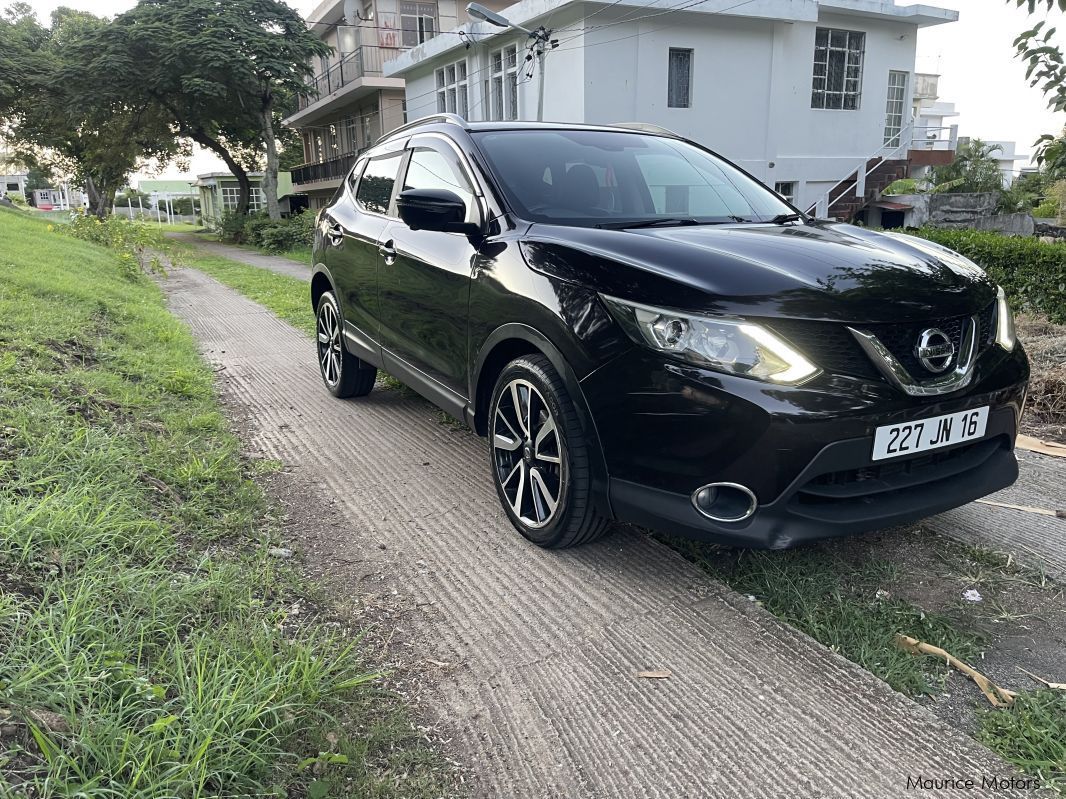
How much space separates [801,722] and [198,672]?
168cm

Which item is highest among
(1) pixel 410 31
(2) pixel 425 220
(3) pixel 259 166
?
(1) pixel 410 31

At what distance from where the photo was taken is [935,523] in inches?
137

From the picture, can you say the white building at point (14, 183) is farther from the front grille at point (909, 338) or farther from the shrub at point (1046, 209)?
the front grille at point (909, 338)

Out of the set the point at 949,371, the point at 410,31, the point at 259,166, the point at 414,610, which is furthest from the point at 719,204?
the point at 259,166

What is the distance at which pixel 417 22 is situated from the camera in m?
30.8

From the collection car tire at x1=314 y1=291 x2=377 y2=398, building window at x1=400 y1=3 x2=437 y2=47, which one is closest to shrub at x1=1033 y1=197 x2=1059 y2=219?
building window at x1=400 y1=3 x2=437 y2=47

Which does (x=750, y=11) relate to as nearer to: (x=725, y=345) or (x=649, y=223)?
(x=649, y=223)

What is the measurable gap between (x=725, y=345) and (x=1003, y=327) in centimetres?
125

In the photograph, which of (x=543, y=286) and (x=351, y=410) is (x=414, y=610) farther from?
(x=351, y=410)

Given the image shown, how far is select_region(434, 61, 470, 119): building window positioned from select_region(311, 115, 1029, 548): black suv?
21299mm

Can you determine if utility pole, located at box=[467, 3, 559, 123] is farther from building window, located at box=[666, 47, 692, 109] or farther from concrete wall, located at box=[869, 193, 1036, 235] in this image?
concrete wall, located at box=[869, 193, 1036, 235]

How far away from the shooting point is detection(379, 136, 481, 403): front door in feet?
11.8

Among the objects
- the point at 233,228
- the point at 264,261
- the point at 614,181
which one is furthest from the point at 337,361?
the point at 233,228

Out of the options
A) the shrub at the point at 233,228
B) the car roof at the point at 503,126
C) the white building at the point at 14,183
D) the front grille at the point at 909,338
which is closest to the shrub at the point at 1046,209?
the car roof at the point at 503,126
